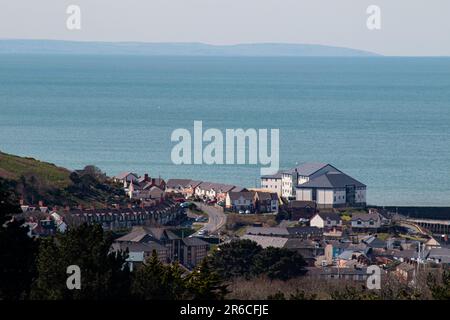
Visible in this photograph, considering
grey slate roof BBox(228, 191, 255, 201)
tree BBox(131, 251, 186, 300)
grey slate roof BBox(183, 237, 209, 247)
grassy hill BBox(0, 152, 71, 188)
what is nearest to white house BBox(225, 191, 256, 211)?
grey slate roof BBox(228, 191, 255, 201)

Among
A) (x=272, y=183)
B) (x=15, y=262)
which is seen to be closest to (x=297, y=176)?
(x=272, y=183)

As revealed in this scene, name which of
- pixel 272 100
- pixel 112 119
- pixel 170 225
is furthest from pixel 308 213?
pixel 272 100

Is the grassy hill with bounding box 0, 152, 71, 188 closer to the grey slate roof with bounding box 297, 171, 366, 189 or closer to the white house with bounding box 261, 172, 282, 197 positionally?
the white house with bounding box 261, 172, 282, 197

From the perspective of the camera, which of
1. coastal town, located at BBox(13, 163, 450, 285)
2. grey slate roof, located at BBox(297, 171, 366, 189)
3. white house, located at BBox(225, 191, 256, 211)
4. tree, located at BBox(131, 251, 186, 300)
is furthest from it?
grey slate roof, located at BBox(297, 171, 366, 189)

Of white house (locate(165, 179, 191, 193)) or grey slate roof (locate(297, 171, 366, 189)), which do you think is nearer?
grey slate roof (locate(297, 171, 366, 189))
